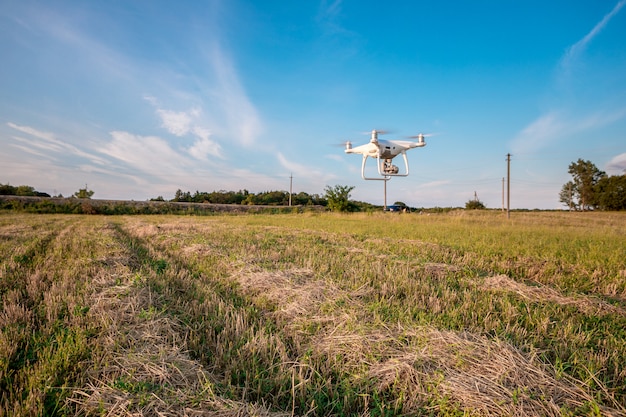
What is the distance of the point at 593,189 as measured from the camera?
68750mm

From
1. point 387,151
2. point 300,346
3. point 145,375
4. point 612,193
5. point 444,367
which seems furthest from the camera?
point 612,193

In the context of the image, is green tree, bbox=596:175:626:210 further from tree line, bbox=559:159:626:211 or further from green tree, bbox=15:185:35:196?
green tree, bbox=15:185:35:196

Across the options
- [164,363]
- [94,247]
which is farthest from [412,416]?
[94,247]

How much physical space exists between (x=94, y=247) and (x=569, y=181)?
104933mm

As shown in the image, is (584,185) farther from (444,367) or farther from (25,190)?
(25,190)

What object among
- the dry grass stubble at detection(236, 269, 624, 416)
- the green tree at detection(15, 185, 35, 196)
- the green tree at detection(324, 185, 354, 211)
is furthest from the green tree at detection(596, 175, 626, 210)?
the green tree at detection(15, 185, 35, 196)

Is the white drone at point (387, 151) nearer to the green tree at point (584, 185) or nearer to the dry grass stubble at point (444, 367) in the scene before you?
the dry grass stubble at point (444, 367)

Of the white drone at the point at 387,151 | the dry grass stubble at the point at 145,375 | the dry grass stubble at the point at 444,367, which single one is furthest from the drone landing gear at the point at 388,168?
the dry grass stubble at the point at 145,375

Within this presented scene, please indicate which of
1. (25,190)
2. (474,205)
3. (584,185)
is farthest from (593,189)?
(25,190)

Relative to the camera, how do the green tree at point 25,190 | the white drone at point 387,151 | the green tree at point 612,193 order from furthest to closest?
the green tree at point 612,193, the green tree at point 25,190, the white drone at point 387,151

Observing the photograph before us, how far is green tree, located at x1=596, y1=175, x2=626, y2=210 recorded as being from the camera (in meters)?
61.2

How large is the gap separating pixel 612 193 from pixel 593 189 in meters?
6.41

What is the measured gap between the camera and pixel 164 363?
2.39 metres

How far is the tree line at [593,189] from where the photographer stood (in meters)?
62.0
